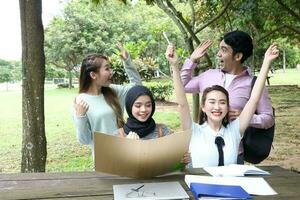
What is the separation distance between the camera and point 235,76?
2.43 m

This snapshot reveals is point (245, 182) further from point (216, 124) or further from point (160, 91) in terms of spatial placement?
point (160, 91)

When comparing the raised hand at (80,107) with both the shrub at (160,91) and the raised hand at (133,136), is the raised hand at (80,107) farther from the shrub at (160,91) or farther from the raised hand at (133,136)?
the shrub at (160,91)

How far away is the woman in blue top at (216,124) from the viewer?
212cm

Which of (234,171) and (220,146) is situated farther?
(220,146)

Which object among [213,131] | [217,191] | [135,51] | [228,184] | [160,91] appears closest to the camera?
[217,191]

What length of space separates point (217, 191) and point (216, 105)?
0.67m

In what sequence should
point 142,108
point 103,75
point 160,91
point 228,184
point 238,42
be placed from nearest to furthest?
1. point 228,184
2. point 142,108
3. point 238,42
4. point 103,75
5. point 160,91

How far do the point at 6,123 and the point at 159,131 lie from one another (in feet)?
28.4

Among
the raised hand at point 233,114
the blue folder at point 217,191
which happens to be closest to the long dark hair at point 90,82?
the raised hand at point 233,114

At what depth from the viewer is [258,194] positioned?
166 centimetres

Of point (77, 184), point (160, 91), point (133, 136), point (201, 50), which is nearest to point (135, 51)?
point (201, 50)

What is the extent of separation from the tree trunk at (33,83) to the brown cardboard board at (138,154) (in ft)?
5.14

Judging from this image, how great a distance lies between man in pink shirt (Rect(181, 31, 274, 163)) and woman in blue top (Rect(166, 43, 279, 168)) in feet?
0.33

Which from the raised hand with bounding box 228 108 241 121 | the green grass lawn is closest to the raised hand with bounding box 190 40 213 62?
the raised hand with bounding box 228 108 241 121
